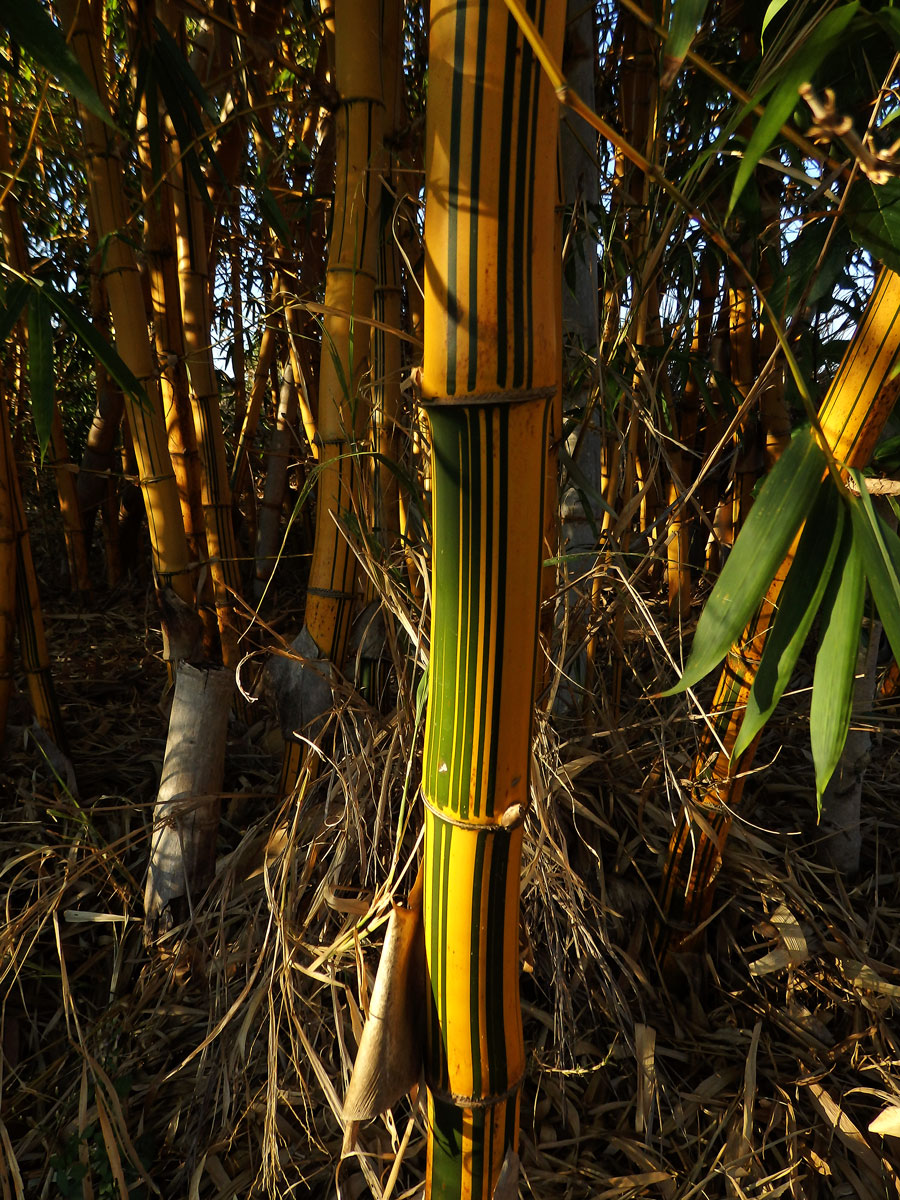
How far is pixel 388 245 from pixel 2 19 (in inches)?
19.8

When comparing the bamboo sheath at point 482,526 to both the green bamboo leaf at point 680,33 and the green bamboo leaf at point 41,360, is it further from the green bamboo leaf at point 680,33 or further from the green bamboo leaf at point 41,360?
the green bamboo leaf at point 41,360

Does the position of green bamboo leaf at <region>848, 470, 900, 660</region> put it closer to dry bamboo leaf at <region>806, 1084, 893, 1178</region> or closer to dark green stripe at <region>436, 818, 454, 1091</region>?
dark green stripe at <region>436, 818, 454, 1091</region>

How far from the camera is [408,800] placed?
2.66ft

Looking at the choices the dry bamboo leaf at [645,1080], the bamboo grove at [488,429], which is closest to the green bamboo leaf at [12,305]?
the bamboo grove at [488,429]

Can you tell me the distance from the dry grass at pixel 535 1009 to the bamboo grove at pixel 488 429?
30mm

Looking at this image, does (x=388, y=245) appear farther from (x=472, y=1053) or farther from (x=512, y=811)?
(x=472, y=1053)

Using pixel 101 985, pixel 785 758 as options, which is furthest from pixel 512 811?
pixel 785 758

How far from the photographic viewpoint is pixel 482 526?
0.46 metres

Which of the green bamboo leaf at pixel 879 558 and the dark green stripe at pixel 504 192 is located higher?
the dark green stripe at pixel 504 192

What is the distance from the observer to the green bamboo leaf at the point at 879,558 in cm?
40

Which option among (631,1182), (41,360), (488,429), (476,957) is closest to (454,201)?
(488,429)

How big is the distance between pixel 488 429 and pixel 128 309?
0.81 meters

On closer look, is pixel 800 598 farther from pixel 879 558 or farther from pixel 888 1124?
pixel 888 1124

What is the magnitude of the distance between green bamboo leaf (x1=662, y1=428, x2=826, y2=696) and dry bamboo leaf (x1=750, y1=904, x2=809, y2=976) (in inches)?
24.4
